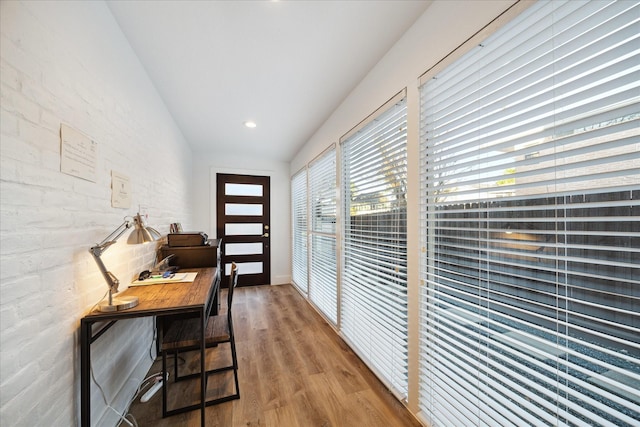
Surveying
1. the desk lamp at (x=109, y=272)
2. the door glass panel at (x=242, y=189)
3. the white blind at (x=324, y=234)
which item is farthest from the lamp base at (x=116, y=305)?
the door glass panel at (x=242, y=189)

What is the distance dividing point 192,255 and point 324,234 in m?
1.52

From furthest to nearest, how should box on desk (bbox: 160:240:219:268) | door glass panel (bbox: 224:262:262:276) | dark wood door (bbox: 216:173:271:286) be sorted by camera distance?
door glass panel (bbox: 224:262:262:276)
dark wood door (bbox: 216:173:271:286)
box on desk (bbox: 160:240:219:268)

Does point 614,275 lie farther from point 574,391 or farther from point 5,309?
point 5,309

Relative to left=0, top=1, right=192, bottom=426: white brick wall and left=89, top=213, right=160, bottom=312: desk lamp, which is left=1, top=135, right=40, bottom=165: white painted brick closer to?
left=0, top=1, right=192, bottom=426: white brick wall

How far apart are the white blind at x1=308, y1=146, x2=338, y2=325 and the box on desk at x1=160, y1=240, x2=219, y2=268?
131cm

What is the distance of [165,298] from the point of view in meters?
1.44

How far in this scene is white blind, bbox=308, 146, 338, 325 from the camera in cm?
281

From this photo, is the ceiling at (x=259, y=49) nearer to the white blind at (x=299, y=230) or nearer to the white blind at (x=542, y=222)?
the white blind at (x=542, y=222)

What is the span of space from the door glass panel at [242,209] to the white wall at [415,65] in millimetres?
3251

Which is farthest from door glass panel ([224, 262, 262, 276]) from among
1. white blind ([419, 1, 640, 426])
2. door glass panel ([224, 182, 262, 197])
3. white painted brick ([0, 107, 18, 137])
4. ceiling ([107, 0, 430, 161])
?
white painted brick ([0, 107, 18, 137])

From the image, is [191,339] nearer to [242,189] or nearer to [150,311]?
[150,311]

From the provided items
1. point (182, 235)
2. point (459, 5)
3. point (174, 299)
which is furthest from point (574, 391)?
point (182, 235)

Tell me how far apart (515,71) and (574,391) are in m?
1.23

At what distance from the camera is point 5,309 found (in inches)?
31.3
